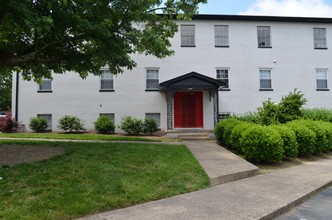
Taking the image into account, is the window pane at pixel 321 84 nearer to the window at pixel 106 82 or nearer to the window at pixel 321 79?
the window at pixel 321 79

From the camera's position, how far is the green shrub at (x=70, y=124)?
56.7 ft

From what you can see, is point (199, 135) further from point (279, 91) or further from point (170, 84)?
point (279, 91)

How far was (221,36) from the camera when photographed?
19.1 meters

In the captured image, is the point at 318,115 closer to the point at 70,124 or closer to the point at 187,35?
the point at 187,35

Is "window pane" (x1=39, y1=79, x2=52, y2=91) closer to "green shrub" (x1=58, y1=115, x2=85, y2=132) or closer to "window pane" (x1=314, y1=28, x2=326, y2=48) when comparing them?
"green shrub" (x1=58, y1=115, x2=85, y2=132)

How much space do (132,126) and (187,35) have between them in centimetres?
687

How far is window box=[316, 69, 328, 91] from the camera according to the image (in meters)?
20.0

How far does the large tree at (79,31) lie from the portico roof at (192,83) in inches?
223

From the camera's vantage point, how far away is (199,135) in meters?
15.7

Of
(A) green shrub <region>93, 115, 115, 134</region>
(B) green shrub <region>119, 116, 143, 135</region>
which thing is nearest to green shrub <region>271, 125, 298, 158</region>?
(B) green shrub <region>119, 116, 143, 135</region>

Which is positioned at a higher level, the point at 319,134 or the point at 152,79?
the point at 152,79

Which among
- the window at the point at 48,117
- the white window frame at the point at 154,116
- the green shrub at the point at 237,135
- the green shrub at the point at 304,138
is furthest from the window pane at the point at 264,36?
the window at the point at 48,117

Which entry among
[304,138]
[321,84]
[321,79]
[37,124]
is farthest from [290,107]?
[37,124]

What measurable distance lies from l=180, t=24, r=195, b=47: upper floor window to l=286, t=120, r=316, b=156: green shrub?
9.49m
